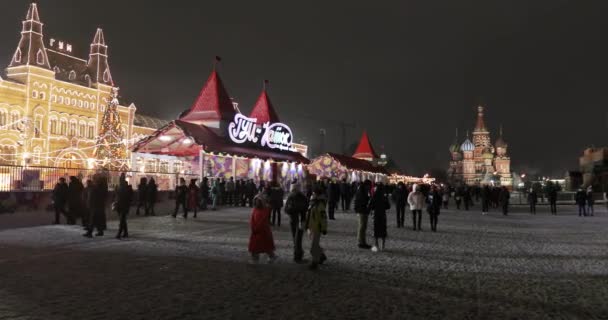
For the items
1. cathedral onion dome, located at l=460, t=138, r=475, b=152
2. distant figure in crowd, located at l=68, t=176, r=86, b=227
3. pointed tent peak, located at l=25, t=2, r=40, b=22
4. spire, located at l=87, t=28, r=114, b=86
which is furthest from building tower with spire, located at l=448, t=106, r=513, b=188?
distant figure in crowd, located at l=68, t=176, r=86, b=227

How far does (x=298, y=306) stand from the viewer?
6.34m

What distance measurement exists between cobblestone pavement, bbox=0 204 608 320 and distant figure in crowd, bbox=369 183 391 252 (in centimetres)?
48

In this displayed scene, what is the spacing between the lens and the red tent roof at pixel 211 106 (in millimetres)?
32247

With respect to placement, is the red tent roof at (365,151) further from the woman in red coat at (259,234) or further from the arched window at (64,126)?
the woman in red coat at (259,234)

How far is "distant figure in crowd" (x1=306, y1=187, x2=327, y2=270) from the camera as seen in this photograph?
9.14 m

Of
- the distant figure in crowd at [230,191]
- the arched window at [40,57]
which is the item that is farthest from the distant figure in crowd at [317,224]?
the arched window at [40,57]

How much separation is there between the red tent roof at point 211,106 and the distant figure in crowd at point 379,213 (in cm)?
2141

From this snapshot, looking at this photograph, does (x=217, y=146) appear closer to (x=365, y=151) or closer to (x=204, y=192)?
(x=204, y=192)

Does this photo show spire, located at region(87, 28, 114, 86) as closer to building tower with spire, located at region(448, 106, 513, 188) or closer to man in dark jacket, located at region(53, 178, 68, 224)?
man in dark jacket, located at region(53, 178, 68, 224)

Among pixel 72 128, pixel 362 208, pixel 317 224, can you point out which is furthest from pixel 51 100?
pixel 317 224

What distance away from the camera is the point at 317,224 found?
30.6 feet

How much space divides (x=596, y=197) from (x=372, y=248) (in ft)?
139

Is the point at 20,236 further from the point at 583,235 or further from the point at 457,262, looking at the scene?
the point at 583,235

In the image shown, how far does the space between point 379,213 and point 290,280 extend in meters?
4.07
